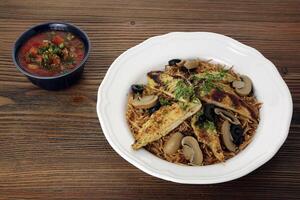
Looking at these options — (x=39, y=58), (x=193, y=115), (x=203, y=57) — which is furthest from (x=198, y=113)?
(x=39, y=58)

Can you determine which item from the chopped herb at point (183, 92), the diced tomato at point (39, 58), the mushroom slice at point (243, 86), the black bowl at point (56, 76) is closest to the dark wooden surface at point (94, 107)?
the black bowl at point (56, 76)

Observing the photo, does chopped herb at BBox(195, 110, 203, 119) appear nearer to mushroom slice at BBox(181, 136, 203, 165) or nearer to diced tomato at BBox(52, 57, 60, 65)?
mushroom slice at BBox(181, 136, 203, 165)

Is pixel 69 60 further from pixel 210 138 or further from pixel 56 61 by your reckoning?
pixel 210 138

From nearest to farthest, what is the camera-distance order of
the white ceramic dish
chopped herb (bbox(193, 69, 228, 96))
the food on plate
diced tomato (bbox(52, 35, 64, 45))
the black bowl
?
the white ceramic dish → the food on plate → chopped herb (bbox(193, 69, 228, 96)) → the black bowl → diced tomato (bbox(52, 35, 64, 45))

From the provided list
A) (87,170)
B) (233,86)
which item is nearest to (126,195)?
(87,170)

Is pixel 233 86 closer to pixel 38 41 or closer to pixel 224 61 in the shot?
pixel 224 61

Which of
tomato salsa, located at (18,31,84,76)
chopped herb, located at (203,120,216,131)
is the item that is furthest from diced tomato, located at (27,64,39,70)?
chopped herb, located at (203,120,216,131)
